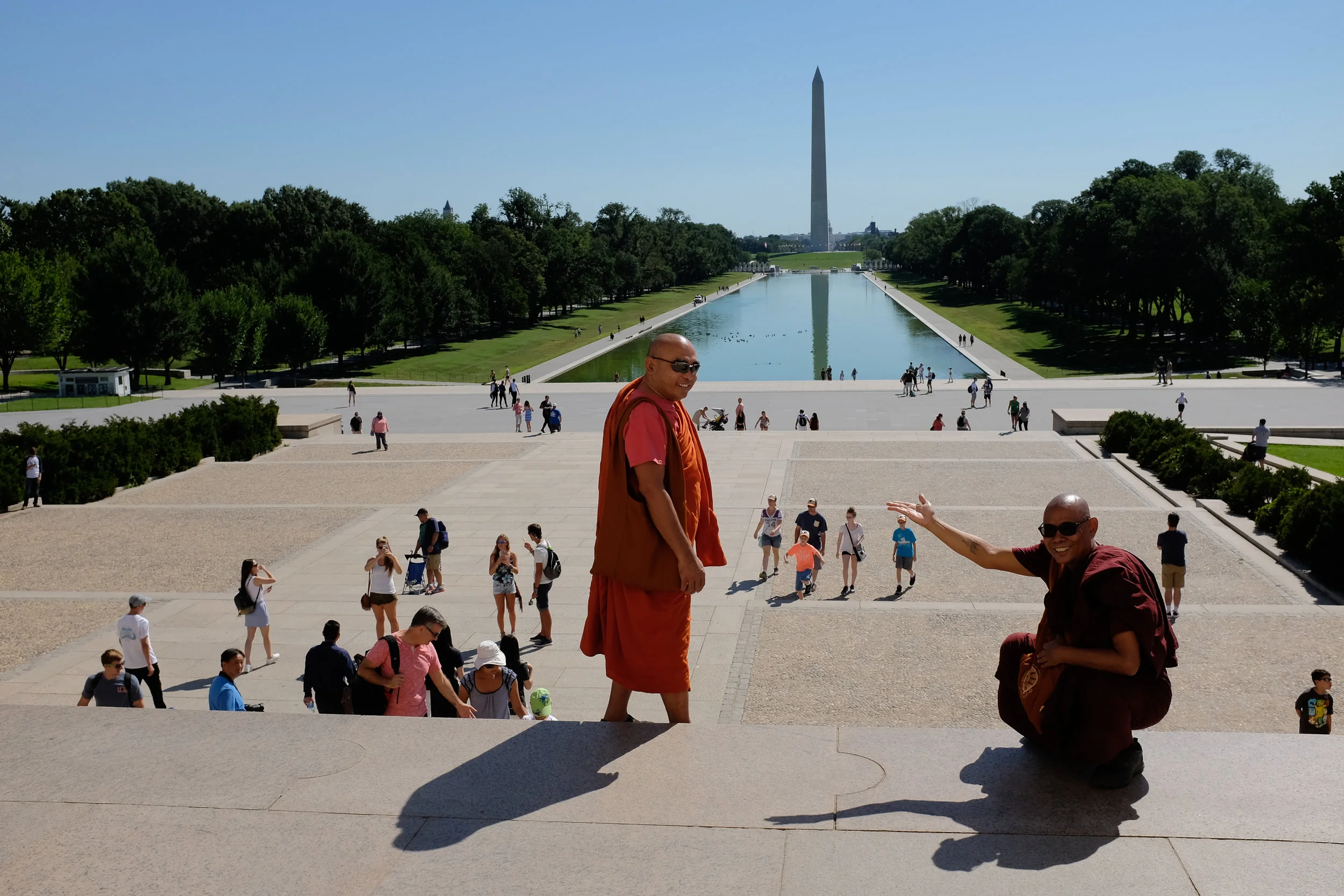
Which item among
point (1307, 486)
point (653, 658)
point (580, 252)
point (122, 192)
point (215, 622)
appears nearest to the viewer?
point (653, 658)

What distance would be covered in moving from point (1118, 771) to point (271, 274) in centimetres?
7517

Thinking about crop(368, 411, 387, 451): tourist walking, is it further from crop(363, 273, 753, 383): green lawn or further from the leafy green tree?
the leafy green tree

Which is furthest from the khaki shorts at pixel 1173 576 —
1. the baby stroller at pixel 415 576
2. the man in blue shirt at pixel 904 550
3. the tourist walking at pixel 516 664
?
the baby stroller at pixel 415 576

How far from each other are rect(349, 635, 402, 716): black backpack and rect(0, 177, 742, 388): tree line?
54937 millimetres

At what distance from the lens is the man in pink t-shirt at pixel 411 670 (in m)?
7.05

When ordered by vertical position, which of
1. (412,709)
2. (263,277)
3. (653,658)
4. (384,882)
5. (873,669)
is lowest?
(873,669)

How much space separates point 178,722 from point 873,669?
25.8 ft

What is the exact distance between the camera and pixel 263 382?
5612 centimetres

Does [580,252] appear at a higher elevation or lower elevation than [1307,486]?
higher

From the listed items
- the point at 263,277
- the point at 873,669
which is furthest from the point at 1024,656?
the point at 263,277

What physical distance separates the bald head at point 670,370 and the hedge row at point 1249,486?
13079 mm

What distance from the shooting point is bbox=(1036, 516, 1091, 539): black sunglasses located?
177 inches

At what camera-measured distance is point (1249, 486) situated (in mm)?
18750

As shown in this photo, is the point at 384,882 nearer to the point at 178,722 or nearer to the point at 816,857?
the point at 816,857
